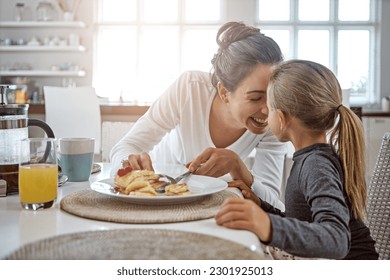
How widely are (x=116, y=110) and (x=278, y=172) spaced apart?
134cm

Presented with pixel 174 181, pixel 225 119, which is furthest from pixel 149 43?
pixel 174 181

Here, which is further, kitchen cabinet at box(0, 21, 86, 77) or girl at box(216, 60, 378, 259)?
kitchen cabinet at box(0, 21, 86, 77)

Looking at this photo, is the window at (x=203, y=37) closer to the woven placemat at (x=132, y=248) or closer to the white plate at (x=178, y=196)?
the white plate at (x=178, y=196)

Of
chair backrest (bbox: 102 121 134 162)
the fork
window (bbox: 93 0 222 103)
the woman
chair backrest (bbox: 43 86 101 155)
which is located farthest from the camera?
window (bbox: 93 0 222 103)

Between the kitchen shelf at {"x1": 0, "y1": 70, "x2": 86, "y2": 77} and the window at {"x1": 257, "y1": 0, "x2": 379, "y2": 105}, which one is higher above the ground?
the window at {"x1": 257, "y1": 0, "x2": 379, "y2": 105}

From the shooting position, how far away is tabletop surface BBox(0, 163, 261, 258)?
1.65 feet

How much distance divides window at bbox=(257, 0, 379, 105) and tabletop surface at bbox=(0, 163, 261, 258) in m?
4.05

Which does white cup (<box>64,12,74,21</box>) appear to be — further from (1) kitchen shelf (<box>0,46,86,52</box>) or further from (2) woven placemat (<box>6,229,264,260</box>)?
(2) woven placemat (<box>6,229,264,260</box>)

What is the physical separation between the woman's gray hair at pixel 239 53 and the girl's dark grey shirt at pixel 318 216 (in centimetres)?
30

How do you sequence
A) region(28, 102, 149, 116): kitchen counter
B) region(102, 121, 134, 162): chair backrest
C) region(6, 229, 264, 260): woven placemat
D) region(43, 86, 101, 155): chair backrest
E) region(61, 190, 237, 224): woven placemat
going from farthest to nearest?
region(43, 86, 101, 155): chair backrest < region(28, 102, 149, 116): kitchen counter < region(102, 121, 134, 162): chair backrest < region(61, 190, 237, 224): woven placemat < region(6, 229, 264, 260): woven placemat

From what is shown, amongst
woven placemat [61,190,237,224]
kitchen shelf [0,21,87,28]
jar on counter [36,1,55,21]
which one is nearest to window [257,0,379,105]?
kitchen shelf [0,21,87,28]

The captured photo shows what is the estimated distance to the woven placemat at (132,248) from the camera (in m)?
0.44

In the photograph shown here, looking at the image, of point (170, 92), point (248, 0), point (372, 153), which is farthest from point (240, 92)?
point (248, 0)

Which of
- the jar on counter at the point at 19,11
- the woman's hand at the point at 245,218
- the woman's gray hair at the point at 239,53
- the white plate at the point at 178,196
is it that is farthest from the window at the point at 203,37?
the woman's hand at the point at 245,218
